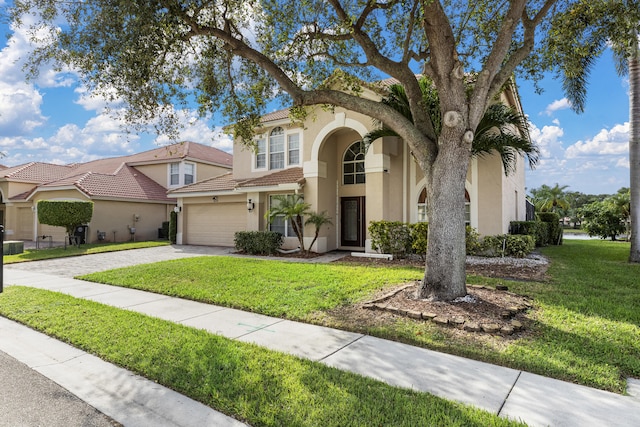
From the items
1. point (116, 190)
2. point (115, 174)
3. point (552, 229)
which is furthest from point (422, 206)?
point (115, 174)

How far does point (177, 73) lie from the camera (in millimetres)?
9281

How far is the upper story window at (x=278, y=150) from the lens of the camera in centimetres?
1716

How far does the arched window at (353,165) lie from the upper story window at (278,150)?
230 centimetres

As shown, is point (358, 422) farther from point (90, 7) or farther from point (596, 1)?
point (596, 1)

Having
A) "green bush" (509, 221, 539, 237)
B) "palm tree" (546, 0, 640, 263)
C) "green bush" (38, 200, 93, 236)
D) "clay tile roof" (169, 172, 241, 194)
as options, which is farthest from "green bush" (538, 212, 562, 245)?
"green bush" (38, 200, 93, 236)

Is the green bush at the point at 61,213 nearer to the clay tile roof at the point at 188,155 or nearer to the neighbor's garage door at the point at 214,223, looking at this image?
the neighbor's garage door at the point at 214,223

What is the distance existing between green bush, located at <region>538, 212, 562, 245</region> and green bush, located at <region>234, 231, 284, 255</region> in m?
14.9

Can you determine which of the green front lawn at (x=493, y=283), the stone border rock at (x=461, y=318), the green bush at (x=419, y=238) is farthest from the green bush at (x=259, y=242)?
the stone border rock at (x=461, y=318)

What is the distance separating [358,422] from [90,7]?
28.8 ft

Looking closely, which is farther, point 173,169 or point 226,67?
point 173,169

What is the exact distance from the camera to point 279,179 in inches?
628

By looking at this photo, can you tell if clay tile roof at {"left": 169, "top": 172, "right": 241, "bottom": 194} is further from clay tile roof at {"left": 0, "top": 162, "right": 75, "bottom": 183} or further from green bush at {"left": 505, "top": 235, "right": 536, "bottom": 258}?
clay tile roof at {"left": 0, "top": 162, "right": 75, "bottom": 183}

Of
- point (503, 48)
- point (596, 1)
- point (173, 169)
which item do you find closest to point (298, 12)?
point (503, 48)

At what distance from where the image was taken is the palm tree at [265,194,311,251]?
1408 cm
